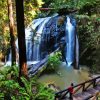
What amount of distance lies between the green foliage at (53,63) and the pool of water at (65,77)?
0.52 metres

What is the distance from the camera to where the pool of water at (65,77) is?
23578 millimetres

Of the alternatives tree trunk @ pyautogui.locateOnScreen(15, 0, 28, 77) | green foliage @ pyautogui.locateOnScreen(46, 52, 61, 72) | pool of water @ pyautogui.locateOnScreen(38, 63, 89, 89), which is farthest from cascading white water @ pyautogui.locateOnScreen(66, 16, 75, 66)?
tree trunk @ pyautogui.locateOnScreen(15, 0, 28, 77)

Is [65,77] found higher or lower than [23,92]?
lower

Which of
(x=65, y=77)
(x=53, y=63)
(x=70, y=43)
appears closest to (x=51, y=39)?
(x=70, y=43)

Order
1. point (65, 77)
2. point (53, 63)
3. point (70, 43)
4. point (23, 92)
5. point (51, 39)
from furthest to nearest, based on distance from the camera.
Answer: point (51, 39)
point (70, 43)
point (53, 63)
point (65, 77)
point (23, 92)

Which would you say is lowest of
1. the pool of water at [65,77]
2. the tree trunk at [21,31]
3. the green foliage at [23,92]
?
the pool of water at [65,77]

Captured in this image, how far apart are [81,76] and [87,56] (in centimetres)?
334

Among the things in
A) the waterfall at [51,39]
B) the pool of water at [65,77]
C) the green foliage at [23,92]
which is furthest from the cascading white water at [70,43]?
the green foliage at [23,92]

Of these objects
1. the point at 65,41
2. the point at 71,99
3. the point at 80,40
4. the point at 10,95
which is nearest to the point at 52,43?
the point at 65,41

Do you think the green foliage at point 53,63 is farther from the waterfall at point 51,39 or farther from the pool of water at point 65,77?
the waterfall at point 51,39

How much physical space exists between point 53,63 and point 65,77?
209 centimetres

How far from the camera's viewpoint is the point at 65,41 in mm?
29875

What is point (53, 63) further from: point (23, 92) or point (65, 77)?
point (23, 92)

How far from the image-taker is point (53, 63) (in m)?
26.4
